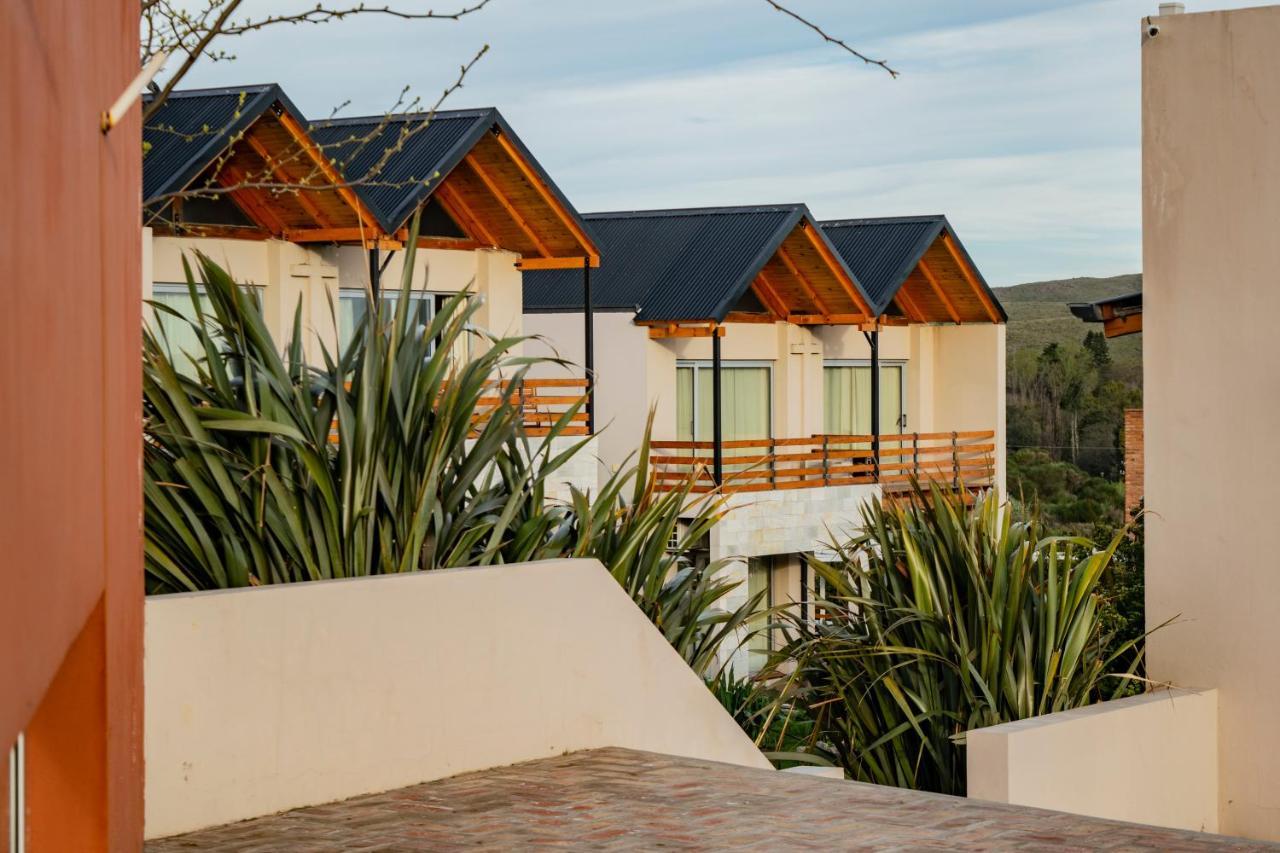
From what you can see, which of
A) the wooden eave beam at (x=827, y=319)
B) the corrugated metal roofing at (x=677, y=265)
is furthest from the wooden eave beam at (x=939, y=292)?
the corrugated metal roofing at (x=677, y=265)

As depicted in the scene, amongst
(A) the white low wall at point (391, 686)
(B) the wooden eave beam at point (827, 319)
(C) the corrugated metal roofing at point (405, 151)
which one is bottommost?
(A) the white low wall at point (391, 686)

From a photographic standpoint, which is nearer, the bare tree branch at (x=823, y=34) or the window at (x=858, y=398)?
the bare tree branch at (x=823, y=34)

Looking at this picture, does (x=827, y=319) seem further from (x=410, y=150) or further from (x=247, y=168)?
(x=247, y=168)

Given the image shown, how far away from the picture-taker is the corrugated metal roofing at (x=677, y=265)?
27.9 metres

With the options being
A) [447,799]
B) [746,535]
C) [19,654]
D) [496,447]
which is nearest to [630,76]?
[746,535]

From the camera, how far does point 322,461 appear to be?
→ 24.7 ft

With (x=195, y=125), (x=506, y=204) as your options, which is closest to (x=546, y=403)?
(x=506, y=204)

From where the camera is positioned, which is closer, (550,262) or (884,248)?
(550,262)

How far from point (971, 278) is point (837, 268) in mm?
5370

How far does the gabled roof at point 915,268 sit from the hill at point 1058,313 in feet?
119

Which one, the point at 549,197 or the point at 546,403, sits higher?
the point at 549,197

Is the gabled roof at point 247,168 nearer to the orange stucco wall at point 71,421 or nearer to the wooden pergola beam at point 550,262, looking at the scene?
the wooden pergola beam at point 550,262

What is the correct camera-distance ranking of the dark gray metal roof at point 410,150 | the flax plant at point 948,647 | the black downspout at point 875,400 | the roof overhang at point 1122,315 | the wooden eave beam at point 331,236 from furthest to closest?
the black downspout at point 875,400
the dark gray metal roof at point 410,150
the wooden eave beam at point 331,236
the roof overhang at point 1122,315
the flax plant at point 948,647

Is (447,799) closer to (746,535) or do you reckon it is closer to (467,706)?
(467,706)
